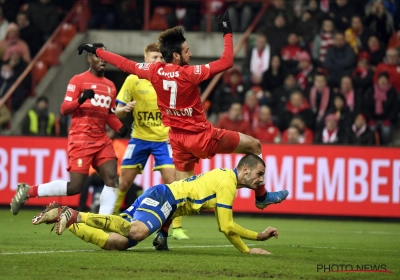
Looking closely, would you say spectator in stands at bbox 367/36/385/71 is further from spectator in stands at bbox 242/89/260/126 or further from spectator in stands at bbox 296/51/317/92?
spectator in stands at bbox 242/89/260/126

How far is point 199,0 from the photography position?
2252 centimetres

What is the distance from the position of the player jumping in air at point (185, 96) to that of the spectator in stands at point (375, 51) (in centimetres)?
1032

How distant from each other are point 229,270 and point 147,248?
2.35 m

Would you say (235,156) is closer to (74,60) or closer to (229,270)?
(74,60)

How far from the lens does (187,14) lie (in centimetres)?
2220

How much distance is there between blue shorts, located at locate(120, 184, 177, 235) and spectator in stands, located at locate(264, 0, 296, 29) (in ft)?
39.4

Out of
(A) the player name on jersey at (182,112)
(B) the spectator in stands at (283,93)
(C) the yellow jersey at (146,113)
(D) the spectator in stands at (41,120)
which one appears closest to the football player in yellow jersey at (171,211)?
(A) the player name on jersey at (182,112)

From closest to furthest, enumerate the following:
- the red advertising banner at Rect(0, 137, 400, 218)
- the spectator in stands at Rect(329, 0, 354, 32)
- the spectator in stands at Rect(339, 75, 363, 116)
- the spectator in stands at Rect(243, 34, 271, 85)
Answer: the red advertising banner at Rect(0, 137, 400, 218), the spectator in stands at Rect(339, 75, 363, 116), the spectator in stands at Rect(243, 34, 271, 85), the spectator in stands at Rect(329, 0, 354, 32)

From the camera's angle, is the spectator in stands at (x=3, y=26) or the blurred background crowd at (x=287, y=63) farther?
the spectator in stands at (x=3, y=26)

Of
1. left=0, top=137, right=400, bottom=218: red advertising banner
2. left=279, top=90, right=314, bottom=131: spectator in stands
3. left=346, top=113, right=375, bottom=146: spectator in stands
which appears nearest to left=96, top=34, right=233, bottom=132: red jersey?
left=0, top=137, right=400, bottom=218: red advertising banner

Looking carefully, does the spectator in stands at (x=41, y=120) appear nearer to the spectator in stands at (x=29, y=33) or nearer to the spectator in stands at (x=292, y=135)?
the spectator in stands at (x=29, y=33)

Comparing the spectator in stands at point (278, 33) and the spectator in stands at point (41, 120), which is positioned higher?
the spectator in stands at point (278, 33)

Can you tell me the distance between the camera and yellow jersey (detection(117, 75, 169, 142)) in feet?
41.3

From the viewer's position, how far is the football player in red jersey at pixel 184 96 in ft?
33.6
